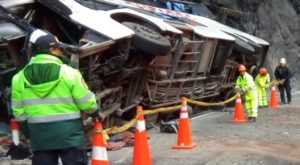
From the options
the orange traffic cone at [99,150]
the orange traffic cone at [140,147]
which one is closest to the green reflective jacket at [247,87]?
the orange traffic cone at [140,147]

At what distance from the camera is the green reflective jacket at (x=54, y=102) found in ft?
13.8

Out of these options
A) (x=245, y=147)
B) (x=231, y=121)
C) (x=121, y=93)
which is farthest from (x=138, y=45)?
(x=231, y=121)

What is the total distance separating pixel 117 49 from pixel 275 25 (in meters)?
22.0

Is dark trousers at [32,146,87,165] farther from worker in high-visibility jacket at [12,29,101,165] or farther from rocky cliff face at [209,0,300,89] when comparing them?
rocky cliff face at [209,0,300,89]

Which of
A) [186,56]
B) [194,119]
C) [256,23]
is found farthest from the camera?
[256,23]

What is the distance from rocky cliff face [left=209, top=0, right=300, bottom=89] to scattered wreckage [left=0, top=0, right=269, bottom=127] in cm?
1465

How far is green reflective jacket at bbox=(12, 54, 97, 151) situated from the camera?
4215 millimetres

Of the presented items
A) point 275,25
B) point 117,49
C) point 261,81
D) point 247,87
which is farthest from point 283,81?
point 275,25

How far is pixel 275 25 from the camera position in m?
30.1

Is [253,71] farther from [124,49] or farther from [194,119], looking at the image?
[124,49]

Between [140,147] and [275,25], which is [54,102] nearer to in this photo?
[140,147]

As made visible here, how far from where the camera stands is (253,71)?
18.5 metres

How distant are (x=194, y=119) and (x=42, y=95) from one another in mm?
9798

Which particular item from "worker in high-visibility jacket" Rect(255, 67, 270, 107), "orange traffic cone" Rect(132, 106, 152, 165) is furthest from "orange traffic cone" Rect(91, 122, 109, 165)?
"worker in high-visibility jacket" Rect(255, 67, 270, 107)
